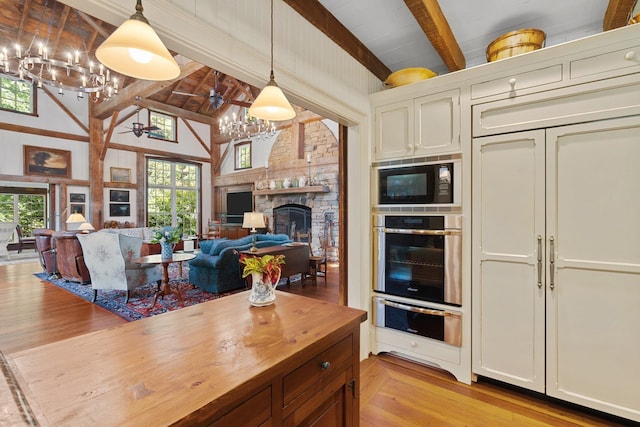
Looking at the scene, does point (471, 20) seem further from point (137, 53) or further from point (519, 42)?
point (137, 53)

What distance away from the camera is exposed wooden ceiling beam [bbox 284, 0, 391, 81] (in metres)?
2.07

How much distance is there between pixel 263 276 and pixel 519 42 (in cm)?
247

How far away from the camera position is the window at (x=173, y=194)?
10.0 meters

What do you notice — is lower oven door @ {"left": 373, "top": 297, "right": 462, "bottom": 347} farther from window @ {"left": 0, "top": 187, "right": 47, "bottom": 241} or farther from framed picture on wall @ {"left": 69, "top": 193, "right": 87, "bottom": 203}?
window @ {"left": 0, "top": 187, "right": 47, "bottom": 241}

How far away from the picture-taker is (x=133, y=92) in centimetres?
657

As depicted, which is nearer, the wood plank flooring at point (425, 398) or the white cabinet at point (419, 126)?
the wood plank flooring at point (425, 398)

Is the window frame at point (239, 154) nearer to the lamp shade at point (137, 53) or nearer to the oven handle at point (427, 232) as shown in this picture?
the oven handle at point (427, 232)

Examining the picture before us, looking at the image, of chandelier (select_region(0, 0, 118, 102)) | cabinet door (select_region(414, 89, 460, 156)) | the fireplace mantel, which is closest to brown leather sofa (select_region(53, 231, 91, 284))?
chandelier (select_region(0, 0, 118, 102))

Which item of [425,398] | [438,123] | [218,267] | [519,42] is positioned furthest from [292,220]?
[519,42]

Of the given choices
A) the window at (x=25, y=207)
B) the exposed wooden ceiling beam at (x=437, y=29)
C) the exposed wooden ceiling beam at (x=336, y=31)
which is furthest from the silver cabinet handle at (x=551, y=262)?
the window at (x=25, y=207)

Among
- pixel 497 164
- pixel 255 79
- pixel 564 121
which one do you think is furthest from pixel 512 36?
pixel 255 79

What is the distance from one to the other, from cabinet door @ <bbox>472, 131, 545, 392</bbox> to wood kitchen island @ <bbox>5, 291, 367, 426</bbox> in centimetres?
135

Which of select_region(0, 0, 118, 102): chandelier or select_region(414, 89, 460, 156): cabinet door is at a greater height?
select_region(0, 0, 118, 102): chandelier

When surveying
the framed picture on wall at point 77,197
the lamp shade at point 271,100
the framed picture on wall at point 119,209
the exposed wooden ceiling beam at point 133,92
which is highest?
the exposed wooden ceiling beam at point 133,92
